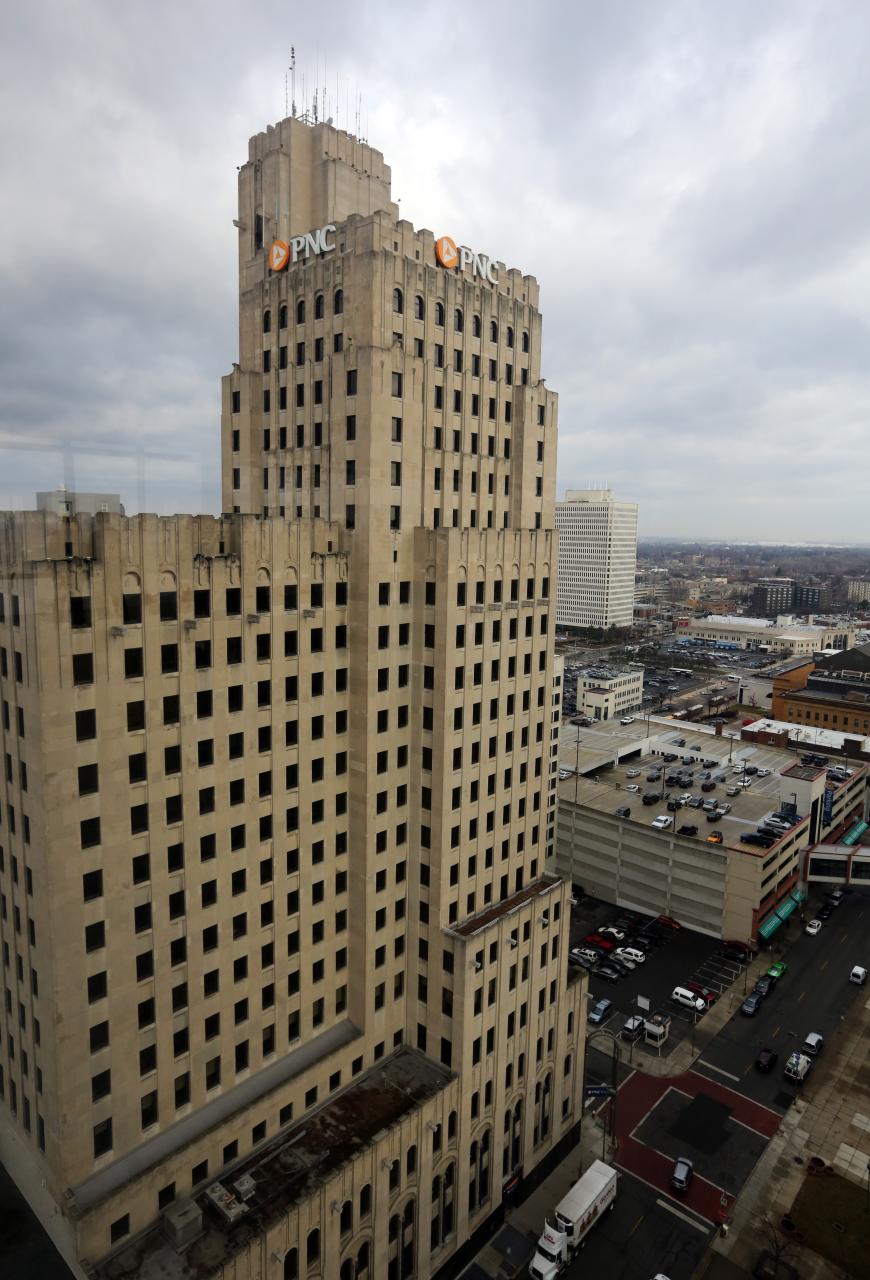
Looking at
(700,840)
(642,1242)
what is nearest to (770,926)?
(700,840)

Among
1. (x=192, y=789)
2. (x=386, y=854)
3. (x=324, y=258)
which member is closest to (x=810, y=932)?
(x=386, y=854)

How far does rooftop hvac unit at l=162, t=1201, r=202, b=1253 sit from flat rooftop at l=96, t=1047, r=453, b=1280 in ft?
1.17

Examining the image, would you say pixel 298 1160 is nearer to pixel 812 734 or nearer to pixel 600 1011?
pixel 600 1011

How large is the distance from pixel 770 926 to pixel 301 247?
98.4m

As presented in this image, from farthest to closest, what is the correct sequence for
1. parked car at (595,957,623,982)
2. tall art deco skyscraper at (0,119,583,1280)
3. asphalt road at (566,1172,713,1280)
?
parked car at (595,957,623,982) → asphalt road at (566,1172,713,1280) → tall art deco skyscraper at (0,119,583,1280)

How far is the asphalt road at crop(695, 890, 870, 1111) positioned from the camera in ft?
252

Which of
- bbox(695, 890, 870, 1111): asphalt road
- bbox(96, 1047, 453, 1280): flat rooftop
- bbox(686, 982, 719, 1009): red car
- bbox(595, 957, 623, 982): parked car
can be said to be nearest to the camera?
bbox(96, 1047, 453, 1280): flat rooftop

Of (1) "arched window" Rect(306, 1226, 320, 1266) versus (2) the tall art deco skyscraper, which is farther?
(1) "arched window" Rect(306, 1226, 320, 1266)

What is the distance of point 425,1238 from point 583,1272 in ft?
41.6

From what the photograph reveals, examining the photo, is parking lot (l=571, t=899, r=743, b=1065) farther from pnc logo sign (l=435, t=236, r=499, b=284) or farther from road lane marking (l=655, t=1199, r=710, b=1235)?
pnc logo sign (l=435, t=236, r=499, b=284)

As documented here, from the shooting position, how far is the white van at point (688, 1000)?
86625 millimetres

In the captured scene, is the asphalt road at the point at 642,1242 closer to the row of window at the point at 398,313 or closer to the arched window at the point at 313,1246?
the arched window at the point at 313,1246

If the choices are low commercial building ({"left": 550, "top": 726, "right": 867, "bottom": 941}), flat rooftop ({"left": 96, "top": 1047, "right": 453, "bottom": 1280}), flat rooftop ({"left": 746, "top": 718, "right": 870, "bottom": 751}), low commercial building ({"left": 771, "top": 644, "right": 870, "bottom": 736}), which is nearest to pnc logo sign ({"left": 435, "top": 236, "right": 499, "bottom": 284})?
flat rooftop ({"left": 96, "top": 1047, "right": 453, "bottom": 1280})

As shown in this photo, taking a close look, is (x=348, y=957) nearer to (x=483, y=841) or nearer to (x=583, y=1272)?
(x=483, y=841)
